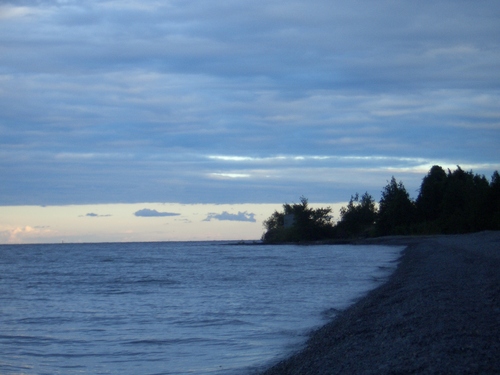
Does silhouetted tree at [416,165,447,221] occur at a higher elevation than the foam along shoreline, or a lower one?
higher

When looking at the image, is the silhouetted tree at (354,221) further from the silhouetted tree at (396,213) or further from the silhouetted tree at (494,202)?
the silhouetted tree at (494,202)

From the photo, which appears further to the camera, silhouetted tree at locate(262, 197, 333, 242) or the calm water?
silhouetted tree at locate(262, 197, 333, 242)

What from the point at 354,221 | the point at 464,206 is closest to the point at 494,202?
the point at 464,206

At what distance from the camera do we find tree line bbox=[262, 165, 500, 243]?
2813 inches

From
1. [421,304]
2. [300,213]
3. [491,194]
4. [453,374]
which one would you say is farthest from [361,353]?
[300,213]

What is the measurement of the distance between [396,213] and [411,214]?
2565 mm

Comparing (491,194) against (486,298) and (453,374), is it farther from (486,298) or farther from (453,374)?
(453,374)

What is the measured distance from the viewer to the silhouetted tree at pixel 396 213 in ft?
310

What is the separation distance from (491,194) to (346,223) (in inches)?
1974

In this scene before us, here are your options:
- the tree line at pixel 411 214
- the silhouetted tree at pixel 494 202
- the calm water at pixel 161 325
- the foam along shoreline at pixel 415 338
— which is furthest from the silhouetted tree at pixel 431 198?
the foam along shoreline at pixel 415 338

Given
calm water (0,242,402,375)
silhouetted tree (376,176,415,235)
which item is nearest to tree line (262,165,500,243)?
silhouetted tree (376,176,415,235)

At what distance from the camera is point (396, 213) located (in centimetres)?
9600

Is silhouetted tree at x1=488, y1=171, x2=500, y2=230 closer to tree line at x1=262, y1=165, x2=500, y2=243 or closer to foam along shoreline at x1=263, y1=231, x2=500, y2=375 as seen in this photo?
tree line at x1=262, y1=165, x2=500, y2=243

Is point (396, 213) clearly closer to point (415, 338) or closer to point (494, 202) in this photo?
point (494, 202)
